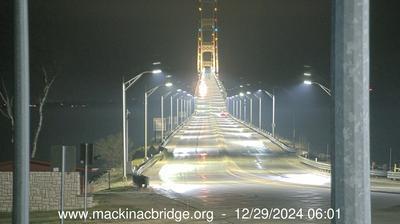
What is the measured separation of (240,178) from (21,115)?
49.4 metres

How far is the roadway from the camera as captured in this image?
98.4ft

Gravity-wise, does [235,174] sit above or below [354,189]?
below

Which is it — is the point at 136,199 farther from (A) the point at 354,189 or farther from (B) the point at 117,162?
(B) the point at 117,162

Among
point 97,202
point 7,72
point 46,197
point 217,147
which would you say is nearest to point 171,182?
point 7,72

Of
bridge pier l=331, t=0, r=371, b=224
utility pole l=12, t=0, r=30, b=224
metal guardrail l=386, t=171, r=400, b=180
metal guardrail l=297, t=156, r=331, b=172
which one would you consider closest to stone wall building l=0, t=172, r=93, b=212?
utility pole l=12, t=0, r=30, b=224

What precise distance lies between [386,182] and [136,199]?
25.1 m

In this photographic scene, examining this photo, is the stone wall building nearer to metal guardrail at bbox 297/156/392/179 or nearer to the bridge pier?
the bridge pier

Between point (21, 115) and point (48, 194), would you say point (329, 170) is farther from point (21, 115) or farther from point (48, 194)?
point (21, 115)

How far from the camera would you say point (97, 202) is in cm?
2945

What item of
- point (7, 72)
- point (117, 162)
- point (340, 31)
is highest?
point (7, 72)

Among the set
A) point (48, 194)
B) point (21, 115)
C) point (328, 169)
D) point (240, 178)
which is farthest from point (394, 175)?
point (21, 115)

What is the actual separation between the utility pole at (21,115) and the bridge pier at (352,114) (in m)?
3.35

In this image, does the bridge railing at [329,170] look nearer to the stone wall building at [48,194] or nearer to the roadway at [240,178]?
the roadway at [240,178]

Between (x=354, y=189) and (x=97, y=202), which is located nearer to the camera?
(x=354, y=189)
